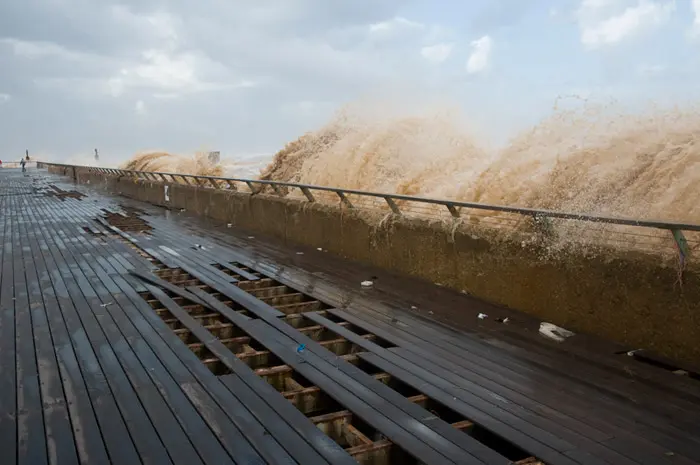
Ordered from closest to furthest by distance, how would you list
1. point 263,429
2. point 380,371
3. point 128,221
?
point 263,429
point 380,371
point 128,221

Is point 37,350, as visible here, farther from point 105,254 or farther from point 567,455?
point 105,254

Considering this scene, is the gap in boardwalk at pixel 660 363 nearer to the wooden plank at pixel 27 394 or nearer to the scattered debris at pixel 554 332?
the scattered debris at pixel 554 332

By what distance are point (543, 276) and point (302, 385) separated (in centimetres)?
277

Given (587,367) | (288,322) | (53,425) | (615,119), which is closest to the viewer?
(53,425)

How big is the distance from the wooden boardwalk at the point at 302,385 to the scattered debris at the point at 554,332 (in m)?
0.14

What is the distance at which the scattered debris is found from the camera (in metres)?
5.08

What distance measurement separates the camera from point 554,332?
5.20 metres

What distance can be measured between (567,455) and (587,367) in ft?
4.86

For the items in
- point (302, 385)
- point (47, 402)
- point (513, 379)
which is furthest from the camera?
point (513, 379)

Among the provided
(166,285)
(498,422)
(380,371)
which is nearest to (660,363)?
(498,422)

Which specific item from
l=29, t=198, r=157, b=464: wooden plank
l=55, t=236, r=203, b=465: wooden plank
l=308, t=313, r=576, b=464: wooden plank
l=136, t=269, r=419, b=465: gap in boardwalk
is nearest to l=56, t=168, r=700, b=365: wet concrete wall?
l=308, t=313, r=576, b=464: wooden plank

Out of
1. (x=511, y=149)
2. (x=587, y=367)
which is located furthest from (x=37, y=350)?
(x=511, y=149)

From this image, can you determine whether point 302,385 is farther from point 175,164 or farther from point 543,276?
point 175,164

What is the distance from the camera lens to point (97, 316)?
18.3ft
